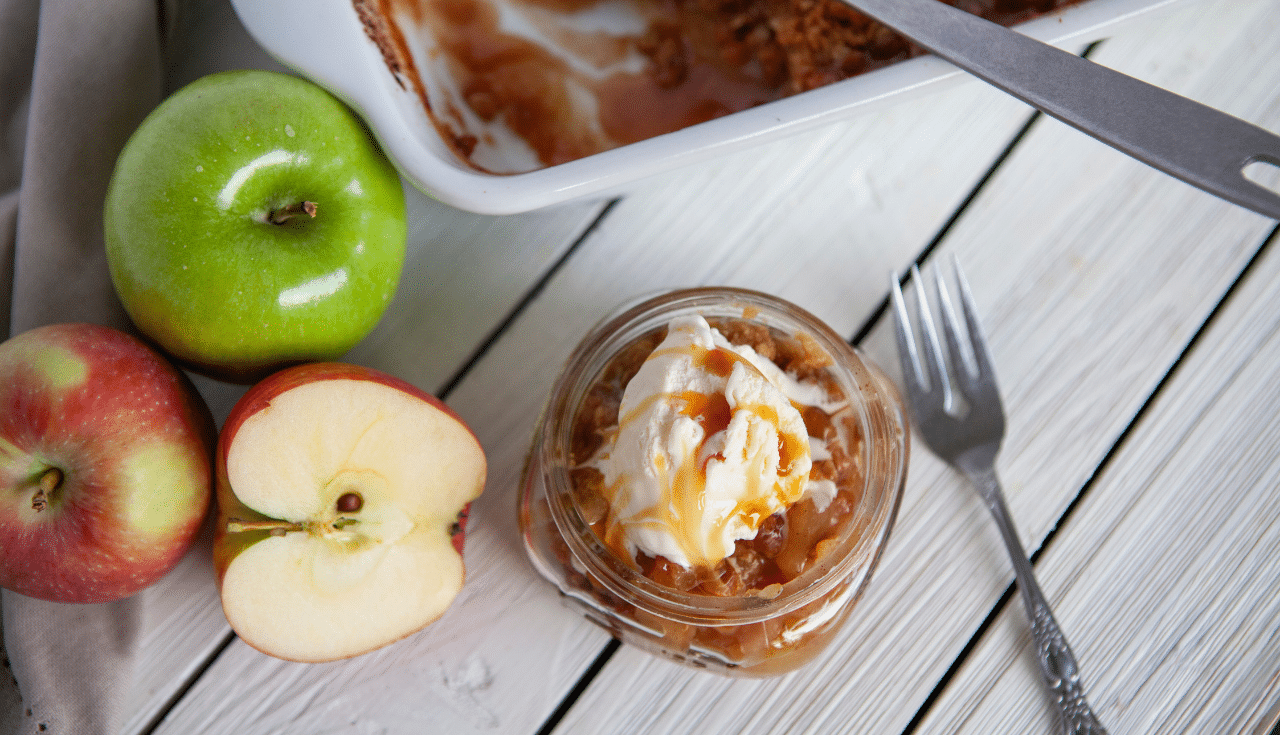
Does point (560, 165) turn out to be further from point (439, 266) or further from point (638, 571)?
point (638, 571)

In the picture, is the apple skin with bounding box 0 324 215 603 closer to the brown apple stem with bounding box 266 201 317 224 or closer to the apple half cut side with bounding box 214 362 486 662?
the apple half cut side with bounding box 214 362 486 662

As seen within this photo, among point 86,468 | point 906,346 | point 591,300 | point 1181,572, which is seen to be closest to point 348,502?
point 86,468

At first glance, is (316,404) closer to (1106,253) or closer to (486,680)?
(486,680)

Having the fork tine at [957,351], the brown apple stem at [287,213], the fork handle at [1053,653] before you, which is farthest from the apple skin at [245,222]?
the fork handle at [1053,653]

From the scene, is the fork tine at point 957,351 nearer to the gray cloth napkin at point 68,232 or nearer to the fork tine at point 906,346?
the fork tine at point 906,346

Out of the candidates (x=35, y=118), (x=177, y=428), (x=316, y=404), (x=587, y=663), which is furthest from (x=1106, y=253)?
(x=35, y=118)

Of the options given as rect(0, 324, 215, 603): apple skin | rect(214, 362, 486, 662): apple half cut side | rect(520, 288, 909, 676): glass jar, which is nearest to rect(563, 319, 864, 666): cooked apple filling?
rect(520, 288, 909, 676): glass jar
